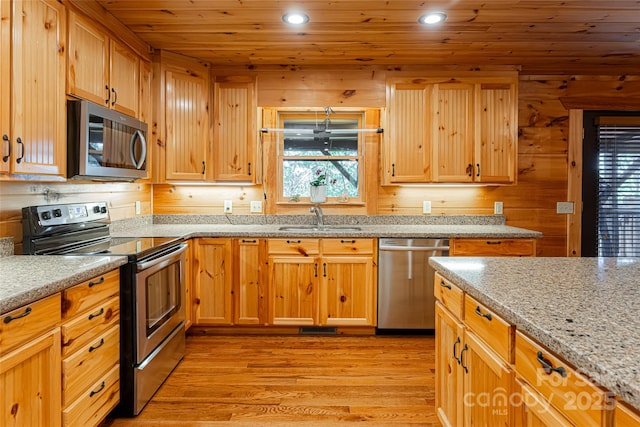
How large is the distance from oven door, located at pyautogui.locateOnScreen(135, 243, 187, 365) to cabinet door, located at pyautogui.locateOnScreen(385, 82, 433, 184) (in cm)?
193

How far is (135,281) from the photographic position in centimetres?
204

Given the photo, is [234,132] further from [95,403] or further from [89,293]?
[95,403]

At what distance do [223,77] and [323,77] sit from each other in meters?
0.88

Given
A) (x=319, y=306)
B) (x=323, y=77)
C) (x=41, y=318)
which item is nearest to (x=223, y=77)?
(x=323, y=77)

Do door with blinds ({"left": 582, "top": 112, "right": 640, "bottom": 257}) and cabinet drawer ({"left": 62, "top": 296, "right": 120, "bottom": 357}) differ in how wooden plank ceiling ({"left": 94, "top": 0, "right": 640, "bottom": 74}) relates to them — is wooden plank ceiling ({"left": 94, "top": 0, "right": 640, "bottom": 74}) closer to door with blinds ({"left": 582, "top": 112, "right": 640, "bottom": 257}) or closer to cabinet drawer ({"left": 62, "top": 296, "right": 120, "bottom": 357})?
door with blinds ({"left": 582, "top": 112, "right": 640, "bottom": 257})

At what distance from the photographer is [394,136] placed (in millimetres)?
3420

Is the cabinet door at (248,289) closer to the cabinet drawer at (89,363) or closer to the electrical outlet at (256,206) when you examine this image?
the electrical outlet at (256,206)

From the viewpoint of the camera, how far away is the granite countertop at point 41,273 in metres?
1.32

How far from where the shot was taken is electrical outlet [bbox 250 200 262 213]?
370 cm

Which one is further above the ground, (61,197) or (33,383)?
(61,197)

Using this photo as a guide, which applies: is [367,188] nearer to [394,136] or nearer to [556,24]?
[394,136]

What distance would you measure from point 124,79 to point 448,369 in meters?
2.68

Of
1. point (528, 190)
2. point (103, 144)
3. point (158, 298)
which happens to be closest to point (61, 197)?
point (103, 144)

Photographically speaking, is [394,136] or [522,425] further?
[394,136]
